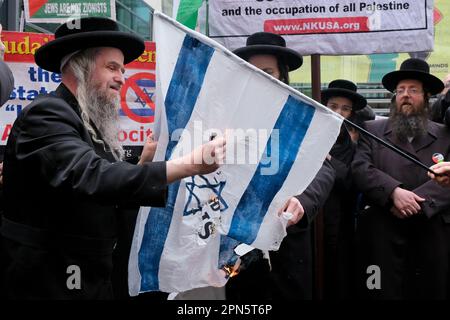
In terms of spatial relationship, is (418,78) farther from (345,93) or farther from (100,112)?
(100,112)

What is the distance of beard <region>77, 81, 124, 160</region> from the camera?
2838 millimetres

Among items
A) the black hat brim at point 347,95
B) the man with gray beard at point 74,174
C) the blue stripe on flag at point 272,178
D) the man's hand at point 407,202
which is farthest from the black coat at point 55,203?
the black hat brim at point 347,95

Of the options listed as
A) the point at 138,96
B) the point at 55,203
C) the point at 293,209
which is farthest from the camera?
the point at 138,96

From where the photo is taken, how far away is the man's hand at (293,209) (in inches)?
119

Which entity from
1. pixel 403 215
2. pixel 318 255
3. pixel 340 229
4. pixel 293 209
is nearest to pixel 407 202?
pixel 403 215

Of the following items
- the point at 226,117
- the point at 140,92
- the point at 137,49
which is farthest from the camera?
the point at 140,92

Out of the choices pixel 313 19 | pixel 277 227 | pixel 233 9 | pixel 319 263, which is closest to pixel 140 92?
pixel 233 9

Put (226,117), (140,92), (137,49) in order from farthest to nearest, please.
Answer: (140,92) → (137,49) → (226,117)

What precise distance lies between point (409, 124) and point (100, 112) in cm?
252

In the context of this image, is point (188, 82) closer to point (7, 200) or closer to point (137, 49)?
point (137, 49)

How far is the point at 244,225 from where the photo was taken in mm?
2959

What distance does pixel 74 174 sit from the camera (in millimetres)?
2334
